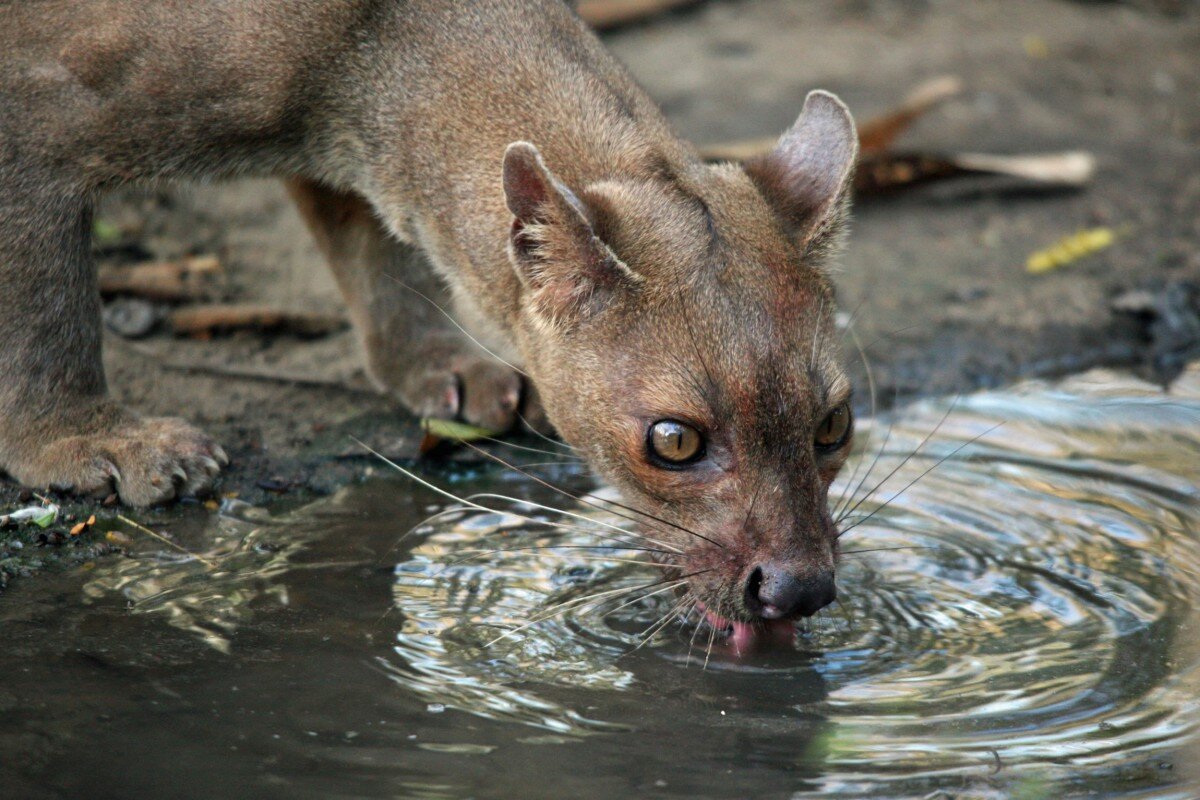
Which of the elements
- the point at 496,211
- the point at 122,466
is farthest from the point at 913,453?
the point at 122,466

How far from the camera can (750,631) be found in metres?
5.95

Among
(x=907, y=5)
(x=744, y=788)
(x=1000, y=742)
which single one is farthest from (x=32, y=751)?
(x=907, y=5)

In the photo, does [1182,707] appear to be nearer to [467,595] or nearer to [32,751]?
[467,595]

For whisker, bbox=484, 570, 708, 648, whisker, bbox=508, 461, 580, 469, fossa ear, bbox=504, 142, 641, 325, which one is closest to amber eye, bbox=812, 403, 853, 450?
whisker, bbox=484, 570, 708, 648

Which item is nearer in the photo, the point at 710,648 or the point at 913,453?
the point at 710,648

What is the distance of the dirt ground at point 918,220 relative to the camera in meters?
8.40

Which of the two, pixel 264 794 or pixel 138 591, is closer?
pixel 264 794

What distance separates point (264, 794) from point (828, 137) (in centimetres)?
392

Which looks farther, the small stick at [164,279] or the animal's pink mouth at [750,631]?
the small stick at [164,279]

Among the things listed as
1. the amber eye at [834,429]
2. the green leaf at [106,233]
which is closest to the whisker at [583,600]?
the amber eye at [834,429]

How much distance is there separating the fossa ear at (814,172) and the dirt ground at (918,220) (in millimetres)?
2422

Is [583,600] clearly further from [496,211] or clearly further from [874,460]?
[874,460]

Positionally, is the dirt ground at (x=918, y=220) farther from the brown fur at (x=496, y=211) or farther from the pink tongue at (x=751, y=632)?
the pink tongue at (x=751, y=632)

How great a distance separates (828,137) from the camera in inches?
268
